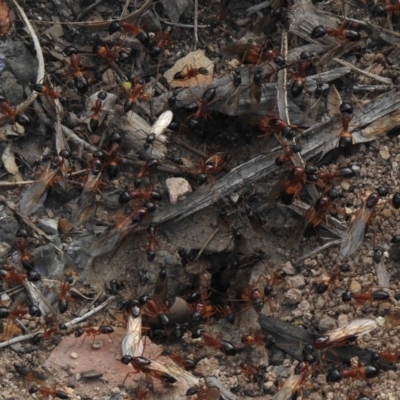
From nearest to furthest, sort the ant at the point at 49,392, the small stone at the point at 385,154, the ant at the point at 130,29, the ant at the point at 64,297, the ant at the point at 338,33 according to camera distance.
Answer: the ant at the point at 49,392
the ant at the point at 64,297
the small stone at the point at 385,154
the ant at the point at 338,33
the ant at the point at 130,29

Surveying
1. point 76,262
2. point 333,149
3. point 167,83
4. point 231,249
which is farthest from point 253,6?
point 76,262

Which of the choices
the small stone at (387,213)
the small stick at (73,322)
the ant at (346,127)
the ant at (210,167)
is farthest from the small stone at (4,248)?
the small stone at (387,213)

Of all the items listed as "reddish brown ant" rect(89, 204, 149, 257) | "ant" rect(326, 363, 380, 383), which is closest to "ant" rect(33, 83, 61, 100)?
"reddish brown ant" rect(89, 204, 149, 257)

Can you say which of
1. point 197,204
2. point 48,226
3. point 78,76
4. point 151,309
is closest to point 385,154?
point 197,204

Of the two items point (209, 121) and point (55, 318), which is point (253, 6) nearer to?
point (209, 121)

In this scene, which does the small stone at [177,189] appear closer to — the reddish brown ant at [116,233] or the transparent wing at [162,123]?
the reddish brown ant at [116,233]
